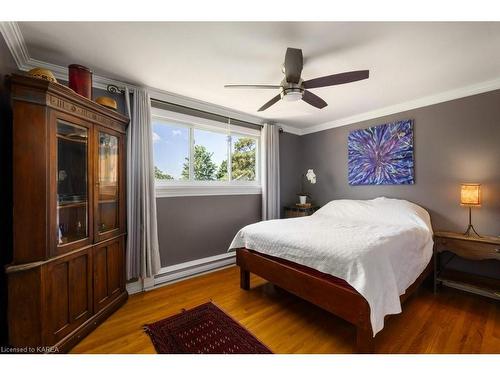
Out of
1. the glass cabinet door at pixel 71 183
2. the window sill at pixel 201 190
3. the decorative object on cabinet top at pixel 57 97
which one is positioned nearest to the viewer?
the decorative object on cabinet top at pixel 57 97

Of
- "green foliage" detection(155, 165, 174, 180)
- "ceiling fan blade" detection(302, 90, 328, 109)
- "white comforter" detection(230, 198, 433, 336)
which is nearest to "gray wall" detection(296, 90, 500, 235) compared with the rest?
"white comforter" detection(230, 198, 433, 336)

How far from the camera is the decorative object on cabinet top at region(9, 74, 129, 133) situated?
4.44 ft

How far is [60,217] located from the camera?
1.62 m

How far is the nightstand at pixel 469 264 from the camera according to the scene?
2078mm

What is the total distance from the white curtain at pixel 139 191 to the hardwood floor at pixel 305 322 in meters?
0.38

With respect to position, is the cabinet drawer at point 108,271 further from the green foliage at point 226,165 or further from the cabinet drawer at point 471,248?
the cabinet drawer at point 471,248

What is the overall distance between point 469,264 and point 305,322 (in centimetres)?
220

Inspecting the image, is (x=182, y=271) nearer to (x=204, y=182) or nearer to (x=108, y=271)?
(x=108, y=271)

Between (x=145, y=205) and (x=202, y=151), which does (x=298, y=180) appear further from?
(x=145, y=205)

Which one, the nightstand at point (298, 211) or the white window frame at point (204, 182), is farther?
the nightstand at point (298, 211)

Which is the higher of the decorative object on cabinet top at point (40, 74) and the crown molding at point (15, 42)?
the crown molding at point (15, 42)

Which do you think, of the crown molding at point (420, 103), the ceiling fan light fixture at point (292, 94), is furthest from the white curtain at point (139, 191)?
the crown molding at point (420, 103)

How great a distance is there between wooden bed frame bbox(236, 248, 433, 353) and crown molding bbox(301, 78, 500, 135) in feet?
6.85
